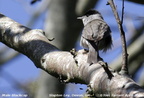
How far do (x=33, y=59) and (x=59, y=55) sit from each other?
0.27 metres

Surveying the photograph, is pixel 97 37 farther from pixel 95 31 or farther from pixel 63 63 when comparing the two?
pixel 63 63

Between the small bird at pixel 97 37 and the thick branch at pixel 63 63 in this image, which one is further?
the small bird at pixel 97 37

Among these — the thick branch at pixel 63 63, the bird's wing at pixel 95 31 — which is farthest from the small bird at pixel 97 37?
the thick branch at pixel 63 63

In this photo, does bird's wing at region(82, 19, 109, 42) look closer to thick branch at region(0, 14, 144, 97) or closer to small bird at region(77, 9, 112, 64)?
small bird at region(77, 9, 112, 64)

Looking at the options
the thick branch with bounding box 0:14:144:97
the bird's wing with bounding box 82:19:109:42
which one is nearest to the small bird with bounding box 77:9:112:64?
the bird's wing with bounding box 82:19:109:42

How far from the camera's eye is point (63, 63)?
2.93 m

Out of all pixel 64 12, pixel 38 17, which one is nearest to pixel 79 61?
pixel 64 12

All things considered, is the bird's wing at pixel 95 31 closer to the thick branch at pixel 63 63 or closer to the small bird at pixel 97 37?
the small bird at pixel 97 37

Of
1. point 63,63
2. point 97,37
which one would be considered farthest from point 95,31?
point 63,63

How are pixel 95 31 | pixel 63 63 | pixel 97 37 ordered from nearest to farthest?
pixel 63 63 → pixel 97 37 → pixel 95 31

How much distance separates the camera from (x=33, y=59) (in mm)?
3164

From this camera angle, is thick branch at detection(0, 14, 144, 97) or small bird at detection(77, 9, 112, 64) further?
small bird at detection(77, 9, 112, 64)

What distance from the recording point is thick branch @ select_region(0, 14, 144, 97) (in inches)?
90.1

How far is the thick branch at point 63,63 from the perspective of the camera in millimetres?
2289
